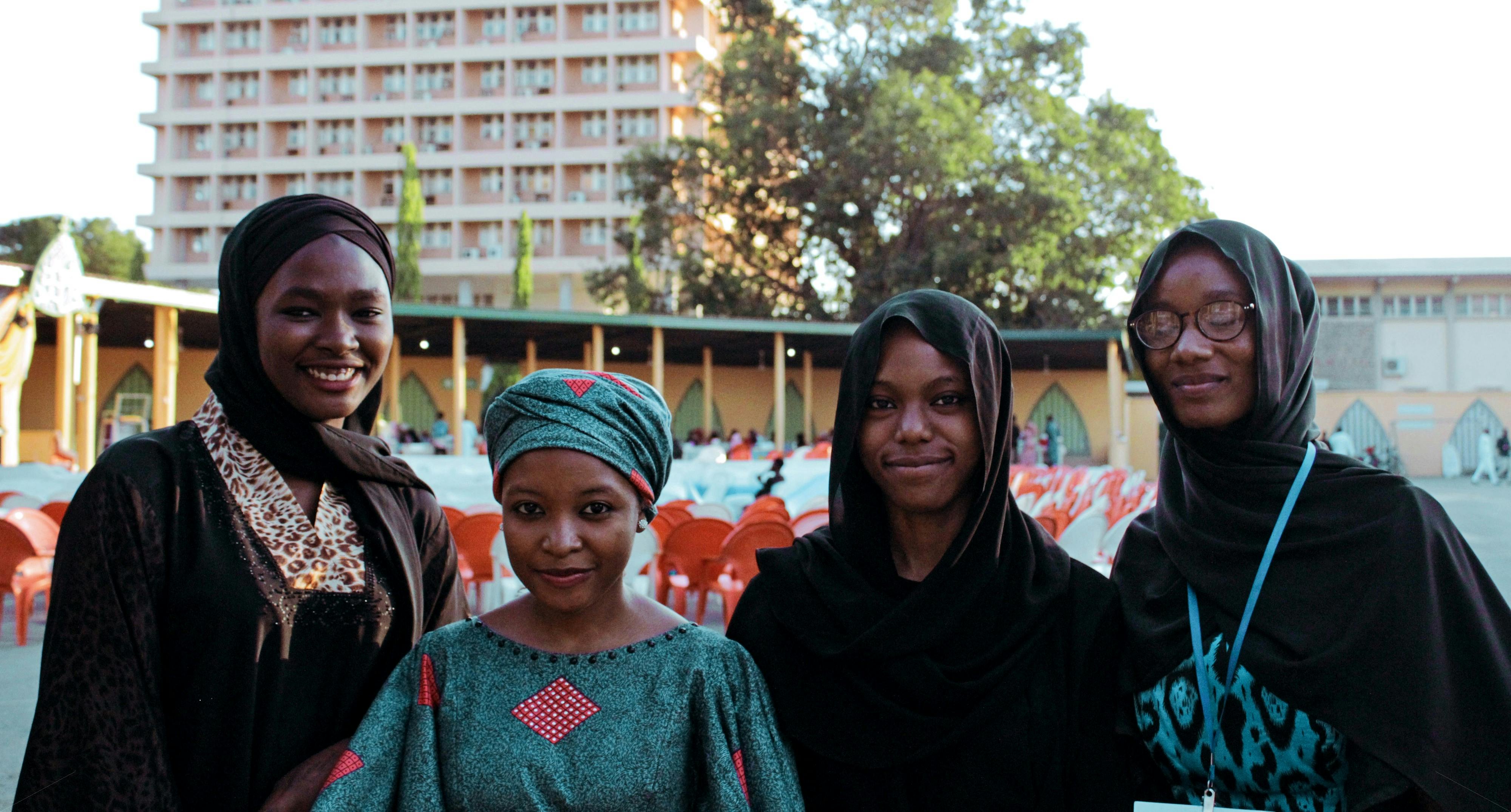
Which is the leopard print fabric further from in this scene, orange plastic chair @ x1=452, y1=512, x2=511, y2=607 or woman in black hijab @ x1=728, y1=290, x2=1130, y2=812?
orange plastic chair @ x1=452, y1=512, x2=511, y2=607

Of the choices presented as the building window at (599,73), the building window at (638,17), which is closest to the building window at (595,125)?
the building window at (599,73)

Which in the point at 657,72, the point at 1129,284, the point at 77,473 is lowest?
the point at 77,473

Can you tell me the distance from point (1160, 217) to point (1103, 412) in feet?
14.7

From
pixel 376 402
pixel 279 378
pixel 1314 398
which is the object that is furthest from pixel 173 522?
pixel 1314 398

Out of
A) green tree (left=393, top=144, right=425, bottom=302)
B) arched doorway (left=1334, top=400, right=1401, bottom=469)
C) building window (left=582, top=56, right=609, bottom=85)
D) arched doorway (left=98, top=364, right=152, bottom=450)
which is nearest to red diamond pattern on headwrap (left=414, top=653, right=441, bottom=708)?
arched doorway (left=98, top=364, right=152, bottom=450)

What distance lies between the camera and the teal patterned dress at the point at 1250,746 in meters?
1.67

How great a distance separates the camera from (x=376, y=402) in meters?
2.02

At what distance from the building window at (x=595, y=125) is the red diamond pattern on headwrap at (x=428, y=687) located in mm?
44188

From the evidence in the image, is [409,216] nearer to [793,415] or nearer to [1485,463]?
[793,415]

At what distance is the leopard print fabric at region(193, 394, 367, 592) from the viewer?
1688 mm

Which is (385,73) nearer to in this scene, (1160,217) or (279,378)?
(1160,217)

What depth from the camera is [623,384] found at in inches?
68.4

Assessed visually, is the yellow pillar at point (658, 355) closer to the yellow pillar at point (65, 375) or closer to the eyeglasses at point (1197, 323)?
the yellow pillar at point (65, 375)

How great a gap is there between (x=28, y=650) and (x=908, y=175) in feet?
64.8
